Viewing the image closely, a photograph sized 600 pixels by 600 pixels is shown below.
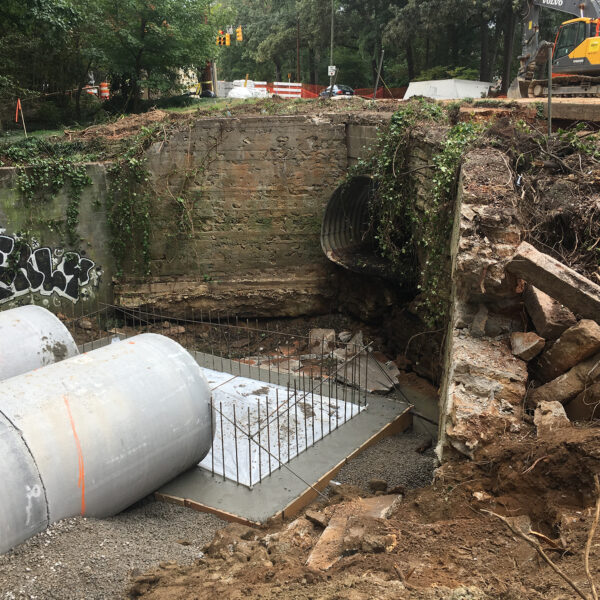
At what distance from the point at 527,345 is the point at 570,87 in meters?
11.8

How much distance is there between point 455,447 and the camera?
4820 millimetres

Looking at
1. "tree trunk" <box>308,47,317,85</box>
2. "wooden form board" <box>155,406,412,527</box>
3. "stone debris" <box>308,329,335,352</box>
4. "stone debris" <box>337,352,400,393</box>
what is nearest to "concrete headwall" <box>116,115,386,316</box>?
"stone debris" <box>308,329,335,352</box>

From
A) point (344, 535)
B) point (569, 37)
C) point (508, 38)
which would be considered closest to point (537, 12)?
point (569, 37)

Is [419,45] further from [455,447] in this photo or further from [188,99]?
[455,447]

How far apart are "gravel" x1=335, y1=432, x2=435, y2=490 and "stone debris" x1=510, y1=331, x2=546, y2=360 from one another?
2.19m

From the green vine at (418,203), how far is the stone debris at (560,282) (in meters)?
2.75

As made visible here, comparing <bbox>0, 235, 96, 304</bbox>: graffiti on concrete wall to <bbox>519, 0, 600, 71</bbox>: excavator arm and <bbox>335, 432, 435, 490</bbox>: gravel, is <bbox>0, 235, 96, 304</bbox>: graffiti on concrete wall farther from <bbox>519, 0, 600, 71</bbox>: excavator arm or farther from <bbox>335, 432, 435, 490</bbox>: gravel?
<bbox>519, 0, 600, 71</bbox>: excavator arm

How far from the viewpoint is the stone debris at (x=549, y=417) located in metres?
4.57

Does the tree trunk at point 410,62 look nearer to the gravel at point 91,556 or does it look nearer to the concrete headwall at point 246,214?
the concrete headwall at point 246,214

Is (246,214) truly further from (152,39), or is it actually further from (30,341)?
(152,39)

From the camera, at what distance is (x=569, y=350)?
5148 millimetres

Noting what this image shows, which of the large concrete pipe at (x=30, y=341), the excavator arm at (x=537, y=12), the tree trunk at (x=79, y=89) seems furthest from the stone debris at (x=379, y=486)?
the tree trunk at (x=79, y=89)

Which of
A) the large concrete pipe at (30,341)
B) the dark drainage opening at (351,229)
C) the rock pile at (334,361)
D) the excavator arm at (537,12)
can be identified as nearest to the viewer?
the large concrete pipe at (30,341)

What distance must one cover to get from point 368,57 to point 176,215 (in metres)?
24.2
